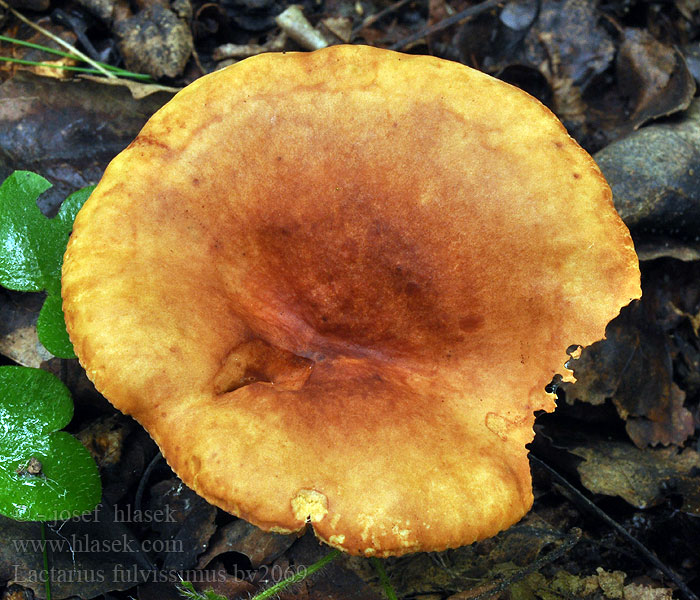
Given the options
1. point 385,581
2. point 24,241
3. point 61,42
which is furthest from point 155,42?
point 385,581

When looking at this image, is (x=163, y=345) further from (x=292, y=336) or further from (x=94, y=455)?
(x=94, y=455)

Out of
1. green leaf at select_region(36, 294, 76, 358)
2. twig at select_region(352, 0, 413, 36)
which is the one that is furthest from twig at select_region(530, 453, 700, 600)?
twig at select_region(352, 0, 413, 36)

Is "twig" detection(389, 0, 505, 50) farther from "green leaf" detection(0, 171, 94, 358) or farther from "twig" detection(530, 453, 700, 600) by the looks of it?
"twig" detection(530, 453, 700, 600)

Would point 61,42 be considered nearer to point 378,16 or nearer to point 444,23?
point 378,16

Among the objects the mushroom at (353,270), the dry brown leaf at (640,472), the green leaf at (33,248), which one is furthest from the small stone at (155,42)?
the dry brown leaf at (640,472)

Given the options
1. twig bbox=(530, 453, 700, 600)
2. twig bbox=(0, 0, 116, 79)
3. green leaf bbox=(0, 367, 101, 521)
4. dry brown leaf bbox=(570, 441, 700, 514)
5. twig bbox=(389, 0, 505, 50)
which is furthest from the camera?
twig bbox=(389, 0, 505, 50)
